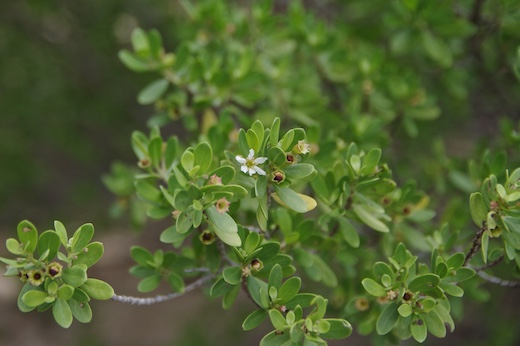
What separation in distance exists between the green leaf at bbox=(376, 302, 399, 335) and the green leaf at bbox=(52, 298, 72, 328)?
0.83 meters

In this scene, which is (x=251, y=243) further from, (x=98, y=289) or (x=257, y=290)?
(x=98, y=289)

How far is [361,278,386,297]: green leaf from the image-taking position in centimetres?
146

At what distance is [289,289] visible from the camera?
1.45 m

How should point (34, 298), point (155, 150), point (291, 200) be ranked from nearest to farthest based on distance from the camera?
point (34, 298) → point (291, 200) → point (155, 150)

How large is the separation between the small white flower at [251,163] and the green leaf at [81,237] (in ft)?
1.43

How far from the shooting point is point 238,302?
453cm

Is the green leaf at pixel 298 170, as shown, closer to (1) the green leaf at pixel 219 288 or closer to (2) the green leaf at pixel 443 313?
(1) the green leaf at pixel 219 288

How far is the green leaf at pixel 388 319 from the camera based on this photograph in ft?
4.80

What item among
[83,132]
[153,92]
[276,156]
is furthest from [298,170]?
[83,132]

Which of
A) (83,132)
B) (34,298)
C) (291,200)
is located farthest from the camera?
(83,132)

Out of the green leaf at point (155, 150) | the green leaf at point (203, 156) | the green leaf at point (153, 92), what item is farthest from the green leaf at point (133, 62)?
the green leaf at point (203, 156)

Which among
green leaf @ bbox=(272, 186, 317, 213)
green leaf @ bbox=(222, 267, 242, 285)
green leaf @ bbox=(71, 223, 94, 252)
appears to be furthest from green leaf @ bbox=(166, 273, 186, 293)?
green leaf @ bbox=(272, 186, 317, 213)

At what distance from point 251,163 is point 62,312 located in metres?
0.62

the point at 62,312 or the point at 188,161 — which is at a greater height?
the point at 188,161
